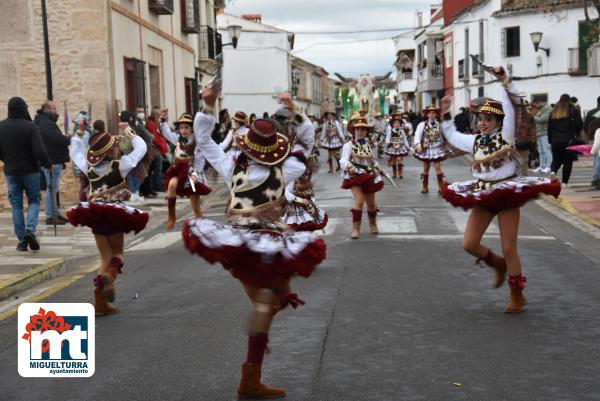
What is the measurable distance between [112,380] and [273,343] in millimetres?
1342

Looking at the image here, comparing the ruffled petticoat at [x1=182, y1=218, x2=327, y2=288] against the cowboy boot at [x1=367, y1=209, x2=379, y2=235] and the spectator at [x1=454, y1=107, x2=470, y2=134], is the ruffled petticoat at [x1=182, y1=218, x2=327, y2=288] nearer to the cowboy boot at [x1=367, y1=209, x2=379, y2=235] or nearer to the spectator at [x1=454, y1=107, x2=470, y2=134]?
the cowboy boot at [x1=367, y1=209, x2=379, y2=235]

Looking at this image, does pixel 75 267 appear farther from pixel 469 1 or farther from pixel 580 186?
pixel 469 1

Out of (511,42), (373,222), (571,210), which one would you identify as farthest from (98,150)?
(511,42)

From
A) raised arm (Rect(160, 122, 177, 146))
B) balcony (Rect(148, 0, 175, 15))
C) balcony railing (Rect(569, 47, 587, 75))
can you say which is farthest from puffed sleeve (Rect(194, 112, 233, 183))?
balcony railing (Rect(569, 47, 587, 75))

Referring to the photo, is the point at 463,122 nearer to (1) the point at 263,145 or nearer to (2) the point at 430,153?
(2) the point at 430,153

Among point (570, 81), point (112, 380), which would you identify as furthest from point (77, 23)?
point (570, 81)

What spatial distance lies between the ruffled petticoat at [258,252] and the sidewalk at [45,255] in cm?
420

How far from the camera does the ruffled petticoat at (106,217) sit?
775cm

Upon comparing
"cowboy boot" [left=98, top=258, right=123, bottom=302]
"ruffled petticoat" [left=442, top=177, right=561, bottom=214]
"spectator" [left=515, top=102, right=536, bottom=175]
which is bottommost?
"cowboy boot" [left=98, top=258, right=123, bottom=302]

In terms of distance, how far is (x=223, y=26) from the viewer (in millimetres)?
64750

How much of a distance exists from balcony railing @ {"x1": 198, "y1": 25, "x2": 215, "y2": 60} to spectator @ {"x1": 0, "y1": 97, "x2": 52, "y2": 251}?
72.4ft

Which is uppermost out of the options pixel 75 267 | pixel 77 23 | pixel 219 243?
pixel 77 23

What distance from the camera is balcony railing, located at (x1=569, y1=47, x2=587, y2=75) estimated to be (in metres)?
39.4

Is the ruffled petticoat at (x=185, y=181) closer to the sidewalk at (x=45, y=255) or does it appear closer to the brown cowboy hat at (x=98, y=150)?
the sidewalk at (x=45, y=255)
